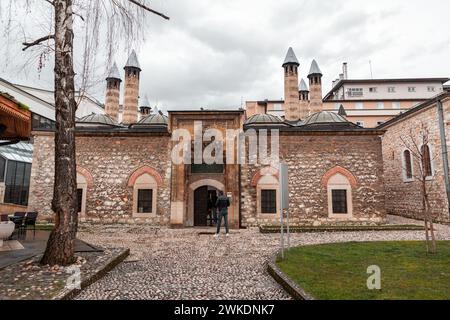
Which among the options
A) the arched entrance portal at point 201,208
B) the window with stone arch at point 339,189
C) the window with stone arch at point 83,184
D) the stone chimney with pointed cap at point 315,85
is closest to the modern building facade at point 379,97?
the stone chimney with pointed cap at point 315,85

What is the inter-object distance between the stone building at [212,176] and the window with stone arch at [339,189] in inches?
1.8

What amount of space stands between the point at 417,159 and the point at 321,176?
4.16 meters

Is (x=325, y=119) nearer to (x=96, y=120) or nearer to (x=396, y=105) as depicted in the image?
(x=96, y=120)

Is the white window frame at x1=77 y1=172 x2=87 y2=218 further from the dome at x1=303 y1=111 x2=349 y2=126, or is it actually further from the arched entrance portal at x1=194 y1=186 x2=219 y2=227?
the dome at x1=303 y1=111 x2=349 y2=126

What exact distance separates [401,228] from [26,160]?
2294 centimetres

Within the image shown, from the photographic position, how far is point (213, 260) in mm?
6805

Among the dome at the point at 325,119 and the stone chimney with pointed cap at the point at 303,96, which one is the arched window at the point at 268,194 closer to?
the dome at the point at 325,119

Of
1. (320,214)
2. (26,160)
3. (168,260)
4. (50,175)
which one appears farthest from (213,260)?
(26,160)

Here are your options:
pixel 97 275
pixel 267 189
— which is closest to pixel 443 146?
pixel 267 189

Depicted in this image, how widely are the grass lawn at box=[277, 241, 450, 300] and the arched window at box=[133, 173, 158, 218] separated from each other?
26.1 ft

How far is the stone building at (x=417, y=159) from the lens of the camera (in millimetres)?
13414

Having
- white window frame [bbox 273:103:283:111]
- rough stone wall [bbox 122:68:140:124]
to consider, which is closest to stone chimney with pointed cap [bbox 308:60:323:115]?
rough stone wall [bbox 122:68:140:124]

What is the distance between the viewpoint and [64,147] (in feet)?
19.3
